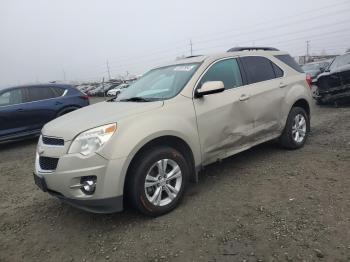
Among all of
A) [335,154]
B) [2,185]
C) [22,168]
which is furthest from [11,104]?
[335,154]

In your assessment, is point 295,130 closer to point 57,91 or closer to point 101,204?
point 101,204

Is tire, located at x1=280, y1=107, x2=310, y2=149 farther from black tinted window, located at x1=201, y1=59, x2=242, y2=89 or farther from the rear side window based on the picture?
black tinted window, located at x1=201, y1=59, x2=242, y2=89

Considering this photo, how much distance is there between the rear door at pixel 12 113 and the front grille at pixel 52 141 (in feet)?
18.9

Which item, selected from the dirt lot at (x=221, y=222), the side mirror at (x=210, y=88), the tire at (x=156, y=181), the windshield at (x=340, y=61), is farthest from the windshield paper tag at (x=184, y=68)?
the windshield at (x=340, y=61)

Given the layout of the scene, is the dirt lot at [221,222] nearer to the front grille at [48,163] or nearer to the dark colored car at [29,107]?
the front grille at [48,163]

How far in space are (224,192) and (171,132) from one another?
113cm

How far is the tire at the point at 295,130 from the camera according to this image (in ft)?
19.6

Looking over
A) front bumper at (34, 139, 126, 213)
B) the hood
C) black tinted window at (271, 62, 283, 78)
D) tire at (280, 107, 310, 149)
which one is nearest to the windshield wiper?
the hood

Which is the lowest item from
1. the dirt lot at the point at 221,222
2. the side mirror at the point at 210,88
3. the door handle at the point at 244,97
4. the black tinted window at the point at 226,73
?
the dirt lot at the point at 221,222

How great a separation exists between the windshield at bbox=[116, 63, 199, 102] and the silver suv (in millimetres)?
20

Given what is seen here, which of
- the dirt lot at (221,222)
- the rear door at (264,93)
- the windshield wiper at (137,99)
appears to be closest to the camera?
the dirt lot at (221,222)

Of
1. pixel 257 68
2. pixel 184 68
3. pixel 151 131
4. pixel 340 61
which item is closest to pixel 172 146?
pixel 151 131

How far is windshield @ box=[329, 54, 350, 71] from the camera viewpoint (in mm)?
11641

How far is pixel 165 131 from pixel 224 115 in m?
1.05
